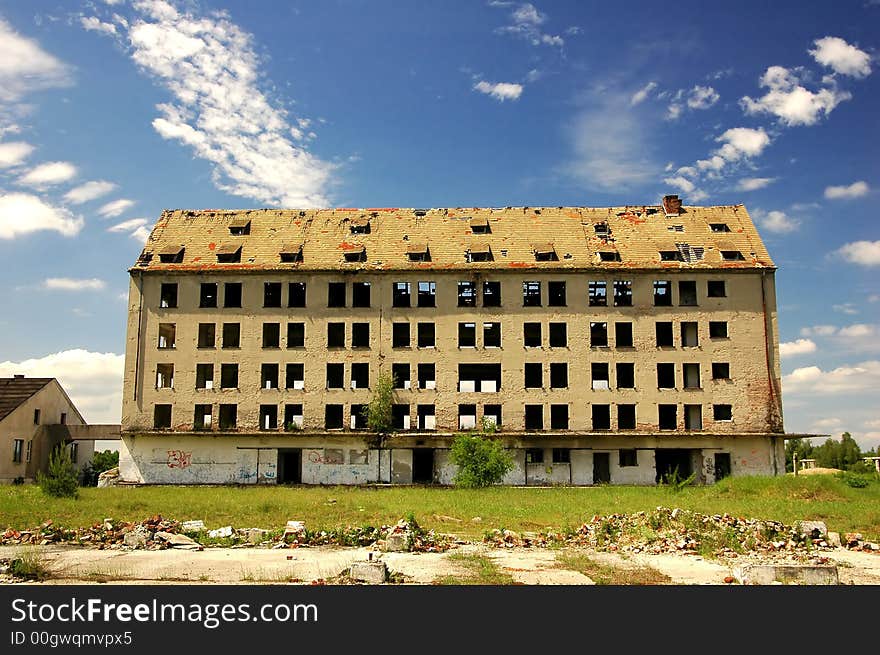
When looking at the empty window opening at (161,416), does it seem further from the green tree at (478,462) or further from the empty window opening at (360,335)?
the green tree at (478,462)

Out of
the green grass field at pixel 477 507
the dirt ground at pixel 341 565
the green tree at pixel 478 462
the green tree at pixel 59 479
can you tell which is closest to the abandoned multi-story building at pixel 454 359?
the green tree at pixel 478 462

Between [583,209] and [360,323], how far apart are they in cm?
1731

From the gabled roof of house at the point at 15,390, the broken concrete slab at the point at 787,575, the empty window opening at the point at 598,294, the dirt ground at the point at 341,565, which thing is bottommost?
the dirt ground at the point at 341,565

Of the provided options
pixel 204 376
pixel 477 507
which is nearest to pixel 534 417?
pixel 477 507

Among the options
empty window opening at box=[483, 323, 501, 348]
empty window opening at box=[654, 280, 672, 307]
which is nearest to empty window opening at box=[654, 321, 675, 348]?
empty window opening at box=[654, 280, 672, 307]

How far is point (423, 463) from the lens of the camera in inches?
1812

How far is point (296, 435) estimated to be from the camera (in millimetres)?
45562

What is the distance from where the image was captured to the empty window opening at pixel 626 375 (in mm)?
46219

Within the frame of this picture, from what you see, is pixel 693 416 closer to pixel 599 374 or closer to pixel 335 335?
pixel 599 374

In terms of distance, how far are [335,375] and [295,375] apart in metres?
2.60

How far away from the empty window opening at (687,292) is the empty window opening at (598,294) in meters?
4.55

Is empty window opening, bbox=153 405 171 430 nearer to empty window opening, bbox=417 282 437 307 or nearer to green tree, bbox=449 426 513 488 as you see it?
empty window opening, bbox=417 282 437 307

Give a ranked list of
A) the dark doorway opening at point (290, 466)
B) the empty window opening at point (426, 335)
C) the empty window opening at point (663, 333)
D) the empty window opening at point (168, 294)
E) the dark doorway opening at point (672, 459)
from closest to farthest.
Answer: the dark doorway opening at point (672, 459) → the dark doorway opening at point (290, 466) → the empty window opening at point (663, 333) → the empty window opening at point (426, 335) → the empty window opening at point (168, 294)
